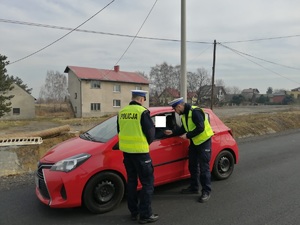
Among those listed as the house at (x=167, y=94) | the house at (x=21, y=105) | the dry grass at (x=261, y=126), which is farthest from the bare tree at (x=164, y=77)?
the dry grass at (x=261, y=126)

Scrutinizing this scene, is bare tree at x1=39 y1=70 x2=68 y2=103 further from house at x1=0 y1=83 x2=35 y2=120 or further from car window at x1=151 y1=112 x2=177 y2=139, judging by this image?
car window at x1=151 y1=112 x2=177 y2=139

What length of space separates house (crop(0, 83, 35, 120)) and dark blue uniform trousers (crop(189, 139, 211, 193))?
155 feet

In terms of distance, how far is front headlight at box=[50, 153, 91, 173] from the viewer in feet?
13.5

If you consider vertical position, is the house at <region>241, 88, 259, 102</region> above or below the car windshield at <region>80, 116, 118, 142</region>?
above

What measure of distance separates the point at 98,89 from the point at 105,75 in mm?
2790

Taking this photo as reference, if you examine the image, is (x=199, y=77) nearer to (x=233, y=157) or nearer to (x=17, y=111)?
(x=17, y=111)

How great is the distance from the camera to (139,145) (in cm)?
392

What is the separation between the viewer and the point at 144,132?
394 centimetres

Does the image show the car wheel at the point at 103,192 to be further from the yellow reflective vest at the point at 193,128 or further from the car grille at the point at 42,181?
the yellow reflective vest at the point at 193,128

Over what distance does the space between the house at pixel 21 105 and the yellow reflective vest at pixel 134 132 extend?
4767 cm

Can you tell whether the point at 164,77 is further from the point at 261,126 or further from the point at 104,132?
the point at 104,132

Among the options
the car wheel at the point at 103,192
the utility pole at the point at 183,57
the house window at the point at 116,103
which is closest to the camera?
the car wheel at the point at 103,192

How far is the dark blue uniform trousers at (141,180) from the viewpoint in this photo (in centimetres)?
396

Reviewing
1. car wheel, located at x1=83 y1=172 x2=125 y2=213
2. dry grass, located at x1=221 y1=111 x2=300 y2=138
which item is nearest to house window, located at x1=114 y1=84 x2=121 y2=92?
dry grass, located at x1=221 y1=111 x2=300 y2=138
